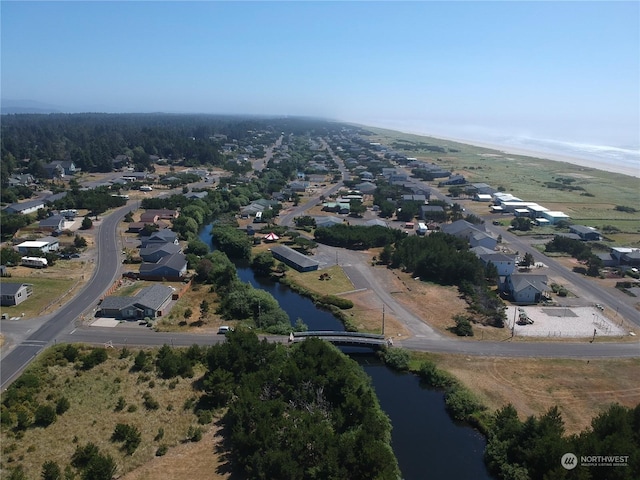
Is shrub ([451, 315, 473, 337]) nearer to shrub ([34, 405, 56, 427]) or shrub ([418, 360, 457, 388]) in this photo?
shrub ([418, 360, 457, 388])

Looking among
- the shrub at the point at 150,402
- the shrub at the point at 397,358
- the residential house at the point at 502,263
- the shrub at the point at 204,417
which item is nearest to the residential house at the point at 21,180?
the shrub at the point at 150,402

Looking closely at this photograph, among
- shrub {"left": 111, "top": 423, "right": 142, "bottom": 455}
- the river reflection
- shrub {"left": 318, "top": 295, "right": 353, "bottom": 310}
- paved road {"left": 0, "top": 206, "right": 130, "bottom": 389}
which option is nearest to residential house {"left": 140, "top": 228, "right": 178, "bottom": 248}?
paved road {"left": 0, "top": 206, "right": 130, "bottom": 389}

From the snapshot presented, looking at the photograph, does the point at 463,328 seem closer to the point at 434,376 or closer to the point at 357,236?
the point at 434,376

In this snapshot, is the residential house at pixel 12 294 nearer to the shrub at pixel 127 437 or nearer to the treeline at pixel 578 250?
the shrub at pixel 127 437

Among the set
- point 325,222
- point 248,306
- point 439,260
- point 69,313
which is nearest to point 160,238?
point 69,313

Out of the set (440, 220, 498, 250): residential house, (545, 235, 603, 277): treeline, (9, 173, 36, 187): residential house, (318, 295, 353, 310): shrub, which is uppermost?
(9, 173, 36, 187): residential house

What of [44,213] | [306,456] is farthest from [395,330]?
[44,213]

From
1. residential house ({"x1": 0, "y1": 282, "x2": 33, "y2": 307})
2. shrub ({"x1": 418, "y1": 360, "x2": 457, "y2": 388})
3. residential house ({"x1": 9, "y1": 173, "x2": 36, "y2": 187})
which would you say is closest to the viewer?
shrub ({"x1": 418, "y1": 360, "x2": 457, "y2": 388})
